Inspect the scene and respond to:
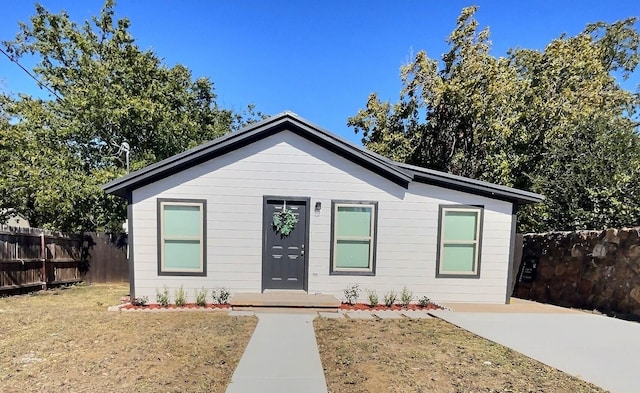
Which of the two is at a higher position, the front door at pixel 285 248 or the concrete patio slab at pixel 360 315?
the front door at pixel 285 248

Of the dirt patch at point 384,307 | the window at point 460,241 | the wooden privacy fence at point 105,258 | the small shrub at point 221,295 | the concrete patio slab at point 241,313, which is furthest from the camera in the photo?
the wooden privacy fence at point 105,258

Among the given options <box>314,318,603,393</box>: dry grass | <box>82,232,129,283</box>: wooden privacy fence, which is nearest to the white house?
<box>314,318,603,393</box>: dry grass

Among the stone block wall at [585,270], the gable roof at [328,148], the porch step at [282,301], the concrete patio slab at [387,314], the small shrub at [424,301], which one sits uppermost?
the gable roof at [328,148]

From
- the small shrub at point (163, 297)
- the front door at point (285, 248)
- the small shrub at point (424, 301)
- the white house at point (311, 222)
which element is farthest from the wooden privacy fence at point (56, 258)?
the small shrub at point (424, 301)

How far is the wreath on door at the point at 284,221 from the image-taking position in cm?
762

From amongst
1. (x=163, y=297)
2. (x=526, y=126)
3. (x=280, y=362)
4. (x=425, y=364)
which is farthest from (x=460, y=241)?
(x=526, y=126)

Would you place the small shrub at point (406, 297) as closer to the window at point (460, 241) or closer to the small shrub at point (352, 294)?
the window at point (460, 241)

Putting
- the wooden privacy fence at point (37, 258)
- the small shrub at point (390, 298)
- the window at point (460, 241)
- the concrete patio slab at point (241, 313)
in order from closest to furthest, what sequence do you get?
the concrete patio slab at point (241, 313)
the small shrub at point (390, 298)
the window at point (460, 241)
the wooden privacy fence at point (37, 258)

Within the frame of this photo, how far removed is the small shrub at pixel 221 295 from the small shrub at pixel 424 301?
14.4 feet

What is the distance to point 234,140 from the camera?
293 inches

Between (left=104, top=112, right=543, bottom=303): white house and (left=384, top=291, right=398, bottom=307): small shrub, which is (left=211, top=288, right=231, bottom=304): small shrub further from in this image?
(left=384, top=291, right=398, bottom=307): small shrub

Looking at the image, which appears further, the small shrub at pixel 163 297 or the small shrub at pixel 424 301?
the small shrub at pixel 424 301

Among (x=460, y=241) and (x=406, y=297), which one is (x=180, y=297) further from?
(x=460, y=241)

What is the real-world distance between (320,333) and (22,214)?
13.8 m
